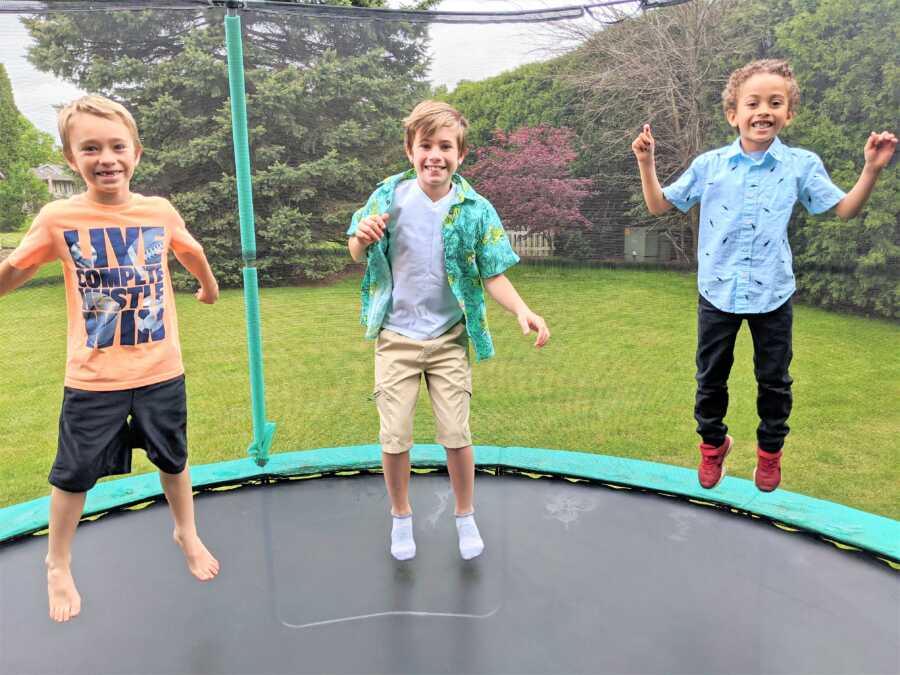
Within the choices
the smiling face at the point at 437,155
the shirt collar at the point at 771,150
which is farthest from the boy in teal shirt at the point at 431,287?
the shirt collar at the point at 771,150

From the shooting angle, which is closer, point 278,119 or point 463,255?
point 463,255

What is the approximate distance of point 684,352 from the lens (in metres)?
3.02

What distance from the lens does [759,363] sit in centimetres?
202

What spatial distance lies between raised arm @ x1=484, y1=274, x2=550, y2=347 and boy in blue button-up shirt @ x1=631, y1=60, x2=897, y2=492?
1.59 feet

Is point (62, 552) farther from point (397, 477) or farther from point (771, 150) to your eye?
point (771, 150)

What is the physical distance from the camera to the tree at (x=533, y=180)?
8.97 ft

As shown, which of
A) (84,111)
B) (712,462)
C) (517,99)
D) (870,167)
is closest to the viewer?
(84,111)

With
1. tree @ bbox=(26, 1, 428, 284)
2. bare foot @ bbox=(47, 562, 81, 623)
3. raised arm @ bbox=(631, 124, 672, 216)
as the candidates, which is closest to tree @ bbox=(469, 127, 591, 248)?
tree @ bbox=(26, 1, 428, 284)

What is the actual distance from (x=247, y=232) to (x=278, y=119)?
442mm

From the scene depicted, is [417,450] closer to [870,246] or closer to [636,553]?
[636,553]

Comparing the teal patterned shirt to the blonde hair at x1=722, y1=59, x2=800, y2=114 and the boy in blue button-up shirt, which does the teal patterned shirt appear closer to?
the boy in blue button-up shirt

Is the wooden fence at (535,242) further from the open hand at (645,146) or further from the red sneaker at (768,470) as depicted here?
the red sneaker at (768,470)

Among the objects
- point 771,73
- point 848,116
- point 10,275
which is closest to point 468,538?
point 10,275

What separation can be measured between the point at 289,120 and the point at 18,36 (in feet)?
2.92
